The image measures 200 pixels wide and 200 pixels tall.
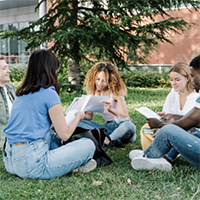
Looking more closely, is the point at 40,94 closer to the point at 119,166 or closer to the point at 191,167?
the point at 119,166

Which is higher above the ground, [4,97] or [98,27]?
[98,27]

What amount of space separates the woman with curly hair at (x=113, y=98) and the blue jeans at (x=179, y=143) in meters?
1.23

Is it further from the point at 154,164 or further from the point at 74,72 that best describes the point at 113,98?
the point at 74,72

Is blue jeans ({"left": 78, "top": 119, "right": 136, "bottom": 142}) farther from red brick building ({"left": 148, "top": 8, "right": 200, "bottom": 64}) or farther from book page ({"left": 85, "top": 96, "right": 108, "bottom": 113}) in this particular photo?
red brick building ({"left": 148, "top": 8, "right": 200, "bottom": 64})

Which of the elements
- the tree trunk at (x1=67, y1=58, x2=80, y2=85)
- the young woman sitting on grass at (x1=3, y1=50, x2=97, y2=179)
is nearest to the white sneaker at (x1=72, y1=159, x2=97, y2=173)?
the young woman sitting on grass at (x1=3, y1=50, x2=97, y2=179)

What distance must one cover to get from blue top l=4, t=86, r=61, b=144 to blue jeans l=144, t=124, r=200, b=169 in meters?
1.09

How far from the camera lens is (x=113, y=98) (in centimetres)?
450

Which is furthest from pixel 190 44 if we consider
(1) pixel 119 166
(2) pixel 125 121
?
→ (1) pixel 119 166

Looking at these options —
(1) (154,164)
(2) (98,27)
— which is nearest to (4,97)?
(1) (154,164)

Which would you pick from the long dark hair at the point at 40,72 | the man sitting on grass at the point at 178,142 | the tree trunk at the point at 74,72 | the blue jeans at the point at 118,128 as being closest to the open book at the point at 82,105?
the long dark hair at the point at 40,72

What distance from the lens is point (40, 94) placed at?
2.90 metres

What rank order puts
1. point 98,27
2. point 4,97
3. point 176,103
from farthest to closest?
point 98,27
point 176,103
point 4,97

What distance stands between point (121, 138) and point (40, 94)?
191 cm

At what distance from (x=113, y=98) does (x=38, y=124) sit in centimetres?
176
